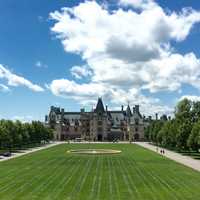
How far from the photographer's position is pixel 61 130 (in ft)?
627

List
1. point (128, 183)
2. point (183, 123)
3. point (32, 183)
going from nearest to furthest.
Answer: point (32, 183) < point (128, 183) < point (183, 123)

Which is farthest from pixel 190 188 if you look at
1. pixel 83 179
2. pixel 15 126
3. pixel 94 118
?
pixel 94 118

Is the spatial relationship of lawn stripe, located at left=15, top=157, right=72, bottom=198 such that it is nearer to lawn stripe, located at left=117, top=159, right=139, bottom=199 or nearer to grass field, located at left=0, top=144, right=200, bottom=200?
grass field, located at left=0, top=144, right=200, bottom=200

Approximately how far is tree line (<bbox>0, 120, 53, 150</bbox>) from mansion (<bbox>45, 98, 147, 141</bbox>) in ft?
165

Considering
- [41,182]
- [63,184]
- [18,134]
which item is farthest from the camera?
[18,134]

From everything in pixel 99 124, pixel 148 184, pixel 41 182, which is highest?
pixel 99 124

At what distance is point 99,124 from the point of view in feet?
598

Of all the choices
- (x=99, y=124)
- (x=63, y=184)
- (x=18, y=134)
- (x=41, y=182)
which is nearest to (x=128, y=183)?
(x=63, y=184)

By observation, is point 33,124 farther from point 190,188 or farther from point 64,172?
point 190,188

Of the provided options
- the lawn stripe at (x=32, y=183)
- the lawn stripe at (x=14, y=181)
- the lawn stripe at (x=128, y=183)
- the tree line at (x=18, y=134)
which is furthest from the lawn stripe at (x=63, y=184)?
the tree line at (x=18, y=134)

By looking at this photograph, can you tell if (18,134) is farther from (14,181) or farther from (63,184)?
(63,184)

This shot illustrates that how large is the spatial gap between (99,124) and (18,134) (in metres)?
91.4

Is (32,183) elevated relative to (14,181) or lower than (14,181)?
lower

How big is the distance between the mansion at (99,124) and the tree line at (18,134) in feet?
165
